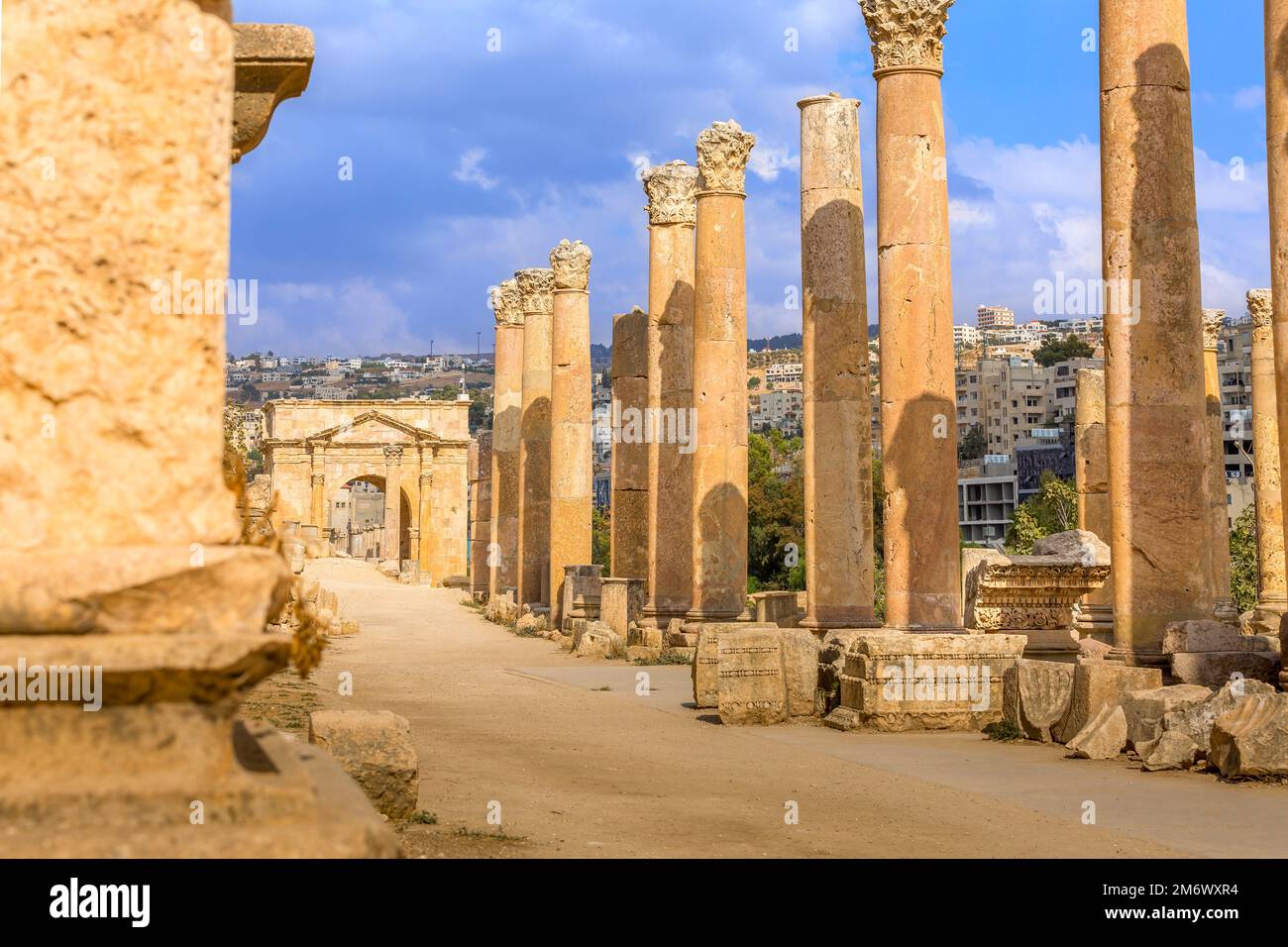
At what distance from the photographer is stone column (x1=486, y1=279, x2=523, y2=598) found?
38750 mm

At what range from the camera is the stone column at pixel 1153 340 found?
541 inches

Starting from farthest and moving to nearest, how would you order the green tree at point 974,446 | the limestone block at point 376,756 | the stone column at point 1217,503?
the green tree at point 974,446 < the stone column at point 1217,503 < the limestone block at point 376,756

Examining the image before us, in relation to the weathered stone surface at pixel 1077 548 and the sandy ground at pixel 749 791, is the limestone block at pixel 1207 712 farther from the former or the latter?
the weathered stone surface at pixel 1077 548

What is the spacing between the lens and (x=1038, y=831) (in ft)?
29.2

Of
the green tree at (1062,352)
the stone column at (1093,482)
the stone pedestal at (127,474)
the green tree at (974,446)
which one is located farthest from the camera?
the green tree at (1062,352)

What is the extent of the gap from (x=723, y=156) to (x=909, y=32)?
303 inches

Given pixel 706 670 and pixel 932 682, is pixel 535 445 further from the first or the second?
pixel 932 682

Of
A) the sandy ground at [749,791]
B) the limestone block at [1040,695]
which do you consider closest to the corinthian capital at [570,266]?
the sandy ground at [749,791]

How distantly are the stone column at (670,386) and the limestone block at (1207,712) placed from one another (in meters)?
14.2

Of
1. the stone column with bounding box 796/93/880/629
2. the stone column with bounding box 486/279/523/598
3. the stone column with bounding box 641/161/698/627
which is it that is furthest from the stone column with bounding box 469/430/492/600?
the stone column with bounding box 796/93/880/629

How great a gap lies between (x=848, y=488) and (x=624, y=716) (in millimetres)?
5366
